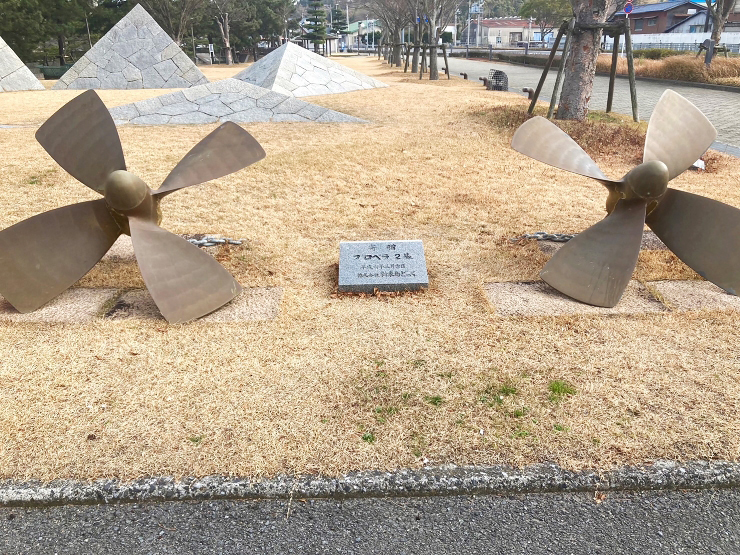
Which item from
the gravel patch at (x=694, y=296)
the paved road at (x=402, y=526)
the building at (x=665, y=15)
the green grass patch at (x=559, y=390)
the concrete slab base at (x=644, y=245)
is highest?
the building at (x=665, y=15)

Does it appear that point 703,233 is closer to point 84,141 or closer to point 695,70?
point 84,141

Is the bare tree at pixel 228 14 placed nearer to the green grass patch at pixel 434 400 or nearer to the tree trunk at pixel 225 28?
the tree trunk at pixel 225 28

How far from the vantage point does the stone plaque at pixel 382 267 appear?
3.95 m

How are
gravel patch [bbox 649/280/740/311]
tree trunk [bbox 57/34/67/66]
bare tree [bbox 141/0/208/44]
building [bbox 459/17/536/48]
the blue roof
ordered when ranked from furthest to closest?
building [bbox 459/17/536/48]
the blue roof
bare tree [bbox 141/0/208/44]
tree trunk [bbox 57/34/67/66]
gravel patch [bbox 649/280/740/311]

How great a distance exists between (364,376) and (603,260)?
6.06 ft

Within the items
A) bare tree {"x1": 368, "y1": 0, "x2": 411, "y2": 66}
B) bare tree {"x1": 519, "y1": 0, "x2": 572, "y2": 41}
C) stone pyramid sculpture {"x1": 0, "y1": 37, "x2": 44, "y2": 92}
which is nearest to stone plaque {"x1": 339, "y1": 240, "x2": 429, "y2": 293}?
stone pyramid sculpture {"x1": 0, "y1": 37, "x2": 44, "y2": 92}

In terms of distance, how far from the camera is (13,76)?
636 inches

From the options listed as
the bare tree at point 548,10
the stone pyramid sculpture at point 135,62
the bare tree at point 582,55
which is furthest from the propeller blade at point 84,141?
the bare tree at point 548,10

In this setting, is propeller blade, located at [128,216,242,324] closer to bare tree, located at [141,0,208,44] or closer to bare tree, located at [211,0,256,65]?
bare tree, located at [141,0,208,44]

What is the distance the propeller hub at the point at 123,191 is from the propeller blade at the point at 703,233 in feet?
11.2

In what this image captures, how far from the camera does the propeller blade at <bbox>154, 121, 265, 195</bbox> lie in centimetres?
380

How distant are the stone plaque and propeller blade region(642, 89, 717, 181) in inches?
67.4

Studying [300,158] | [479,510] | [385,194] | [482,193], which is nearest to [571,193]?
[482,193]

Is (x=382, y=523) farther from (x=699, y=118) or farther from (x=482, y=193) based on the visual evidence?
(x=482, y=193)
